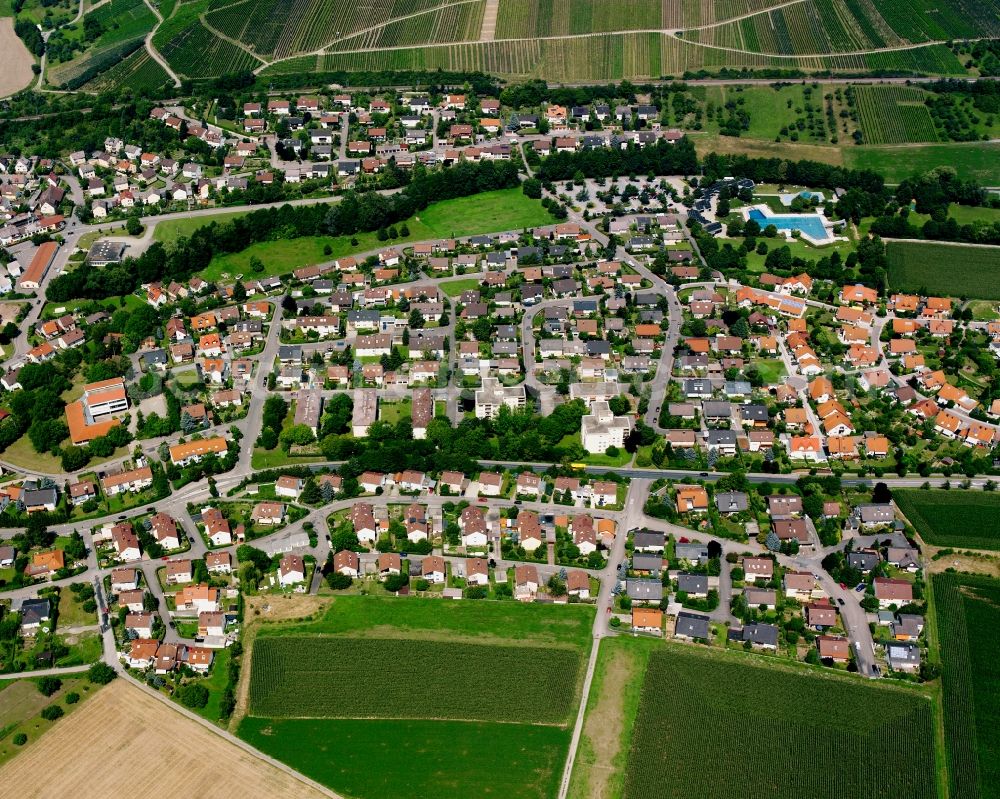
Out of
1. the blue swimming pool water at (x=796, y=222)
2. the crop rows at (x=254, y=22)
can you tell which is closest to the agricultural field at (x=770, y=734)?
the blue swimming pool water at (x=796, y=222)

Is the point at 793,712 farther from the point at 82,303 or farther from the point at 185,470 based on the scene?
the point at 82,303

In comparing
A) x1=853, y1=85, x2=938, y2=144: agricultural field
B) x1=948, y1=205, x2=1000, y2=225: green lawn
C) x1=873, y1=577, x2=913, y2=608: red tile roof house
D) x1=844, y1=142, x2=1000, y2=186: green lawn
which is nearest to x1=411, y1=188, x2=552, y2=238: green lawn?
x1=844, y1=142, x2=1000, y2=186: green lawn

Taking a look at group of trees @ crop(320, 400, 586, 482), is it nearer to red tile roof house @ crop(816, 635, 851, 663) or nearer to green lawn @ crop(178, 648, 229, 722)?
green lawn @ crop(178, 648, 229, 722)

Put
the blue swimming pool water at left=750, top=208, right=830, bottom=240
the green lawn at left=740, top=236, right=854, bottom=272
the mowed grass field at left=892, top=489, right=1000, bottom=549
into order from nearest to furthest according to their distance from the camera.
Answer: the mowed grass field at left=892, top=489, right=1000, bottom=549
the green lawn at left=740, top=236, right=854, bottom=272
the blue swimming pool water at left=750, top=208, right=830, bottom=240

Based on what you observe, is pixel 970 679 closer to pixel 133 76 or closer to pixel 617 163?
pixel 617 163

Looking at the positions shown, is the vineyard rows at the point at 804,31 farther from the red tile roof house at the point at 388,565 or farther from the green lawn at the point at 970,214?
the red tile roof house at the point at 388,565

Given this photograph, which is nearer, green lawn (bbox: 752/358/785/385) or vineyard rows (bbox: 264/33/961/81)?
green lawn (bbox: 752/358/785/385)
